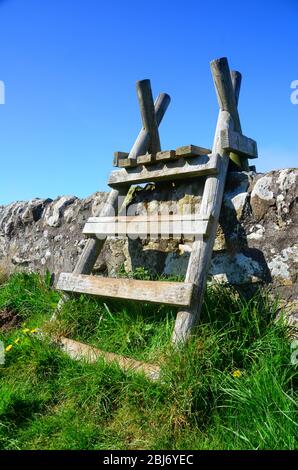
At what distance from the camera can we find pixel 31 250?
5.52 m

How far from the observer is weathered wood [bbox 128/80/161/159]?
4.36 metres

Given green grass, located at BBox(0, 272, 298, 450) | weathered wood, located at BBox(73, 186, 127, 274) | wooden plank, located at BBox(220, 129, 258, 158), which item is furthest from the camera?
weathered wood, located at BBox(73, 186, 127, 274)

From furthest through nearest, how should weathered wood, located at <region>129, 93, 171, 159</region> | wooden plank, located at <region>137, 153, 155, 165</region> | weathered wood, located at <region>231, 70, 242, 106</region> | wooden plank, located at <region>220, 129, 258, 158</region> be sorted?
weathered wood, located at <region>129, 93, 171, 159</region> < weathered wood, located at <region>231, 70, 242, 106</region> < wooden plank, located at <region>137, 153, 155, 165</region> < wooden plank, located at <region>220, 129, 258, 158</region>

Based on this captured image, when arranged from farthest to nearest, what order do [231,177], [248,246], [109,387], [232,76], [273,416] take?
[232,76], [231,177], [248,246], [109,387], [273,416]

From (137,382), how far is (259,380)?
27.7 inches

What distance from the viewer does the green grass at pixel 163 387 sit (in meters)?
2.44

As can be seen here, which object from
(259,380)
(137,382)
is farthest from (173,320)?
(259,380)

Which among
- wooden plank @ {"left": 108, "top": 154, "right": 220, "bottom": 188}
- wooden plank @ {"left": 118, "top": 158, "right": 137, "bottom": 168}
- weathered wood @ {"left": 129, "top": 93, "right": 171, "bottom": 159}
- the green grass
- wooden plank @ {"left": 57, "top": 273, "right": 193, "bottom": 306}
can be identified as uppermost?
weathered wood @ {"left": 129, "top": 93, "right": 171, "bottom": 159}

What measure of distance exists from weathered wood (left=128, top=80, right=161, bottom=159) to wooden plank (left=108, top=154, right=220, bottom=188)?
0.76 feet

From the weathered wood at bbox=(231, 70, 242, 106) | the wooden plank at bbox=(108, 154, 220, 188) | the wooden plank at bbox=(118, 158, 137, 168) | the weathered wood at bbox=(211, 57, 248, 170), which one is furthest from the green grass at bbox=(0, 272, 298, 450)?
the weathered wood at bbox=(231, 70, 242, 106)

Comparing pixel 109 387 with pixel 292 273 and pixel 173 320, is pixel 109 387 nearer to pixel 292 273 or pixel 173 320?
pixel 173 320

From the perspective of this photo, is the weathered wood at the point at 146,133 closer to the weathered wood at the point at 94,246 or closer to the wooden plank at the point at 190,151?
the weathered wood at the point at 94,246

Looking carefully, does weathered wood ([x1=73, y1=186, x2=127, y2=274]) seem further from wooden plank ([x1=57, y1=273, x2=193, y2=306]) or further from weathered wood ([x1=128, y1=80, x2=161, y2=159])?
weathered wood ([x1=128, y1=80, x2=161, y2=159])

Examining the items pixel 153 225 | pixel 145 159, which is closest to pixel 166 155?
pixel 145 159
